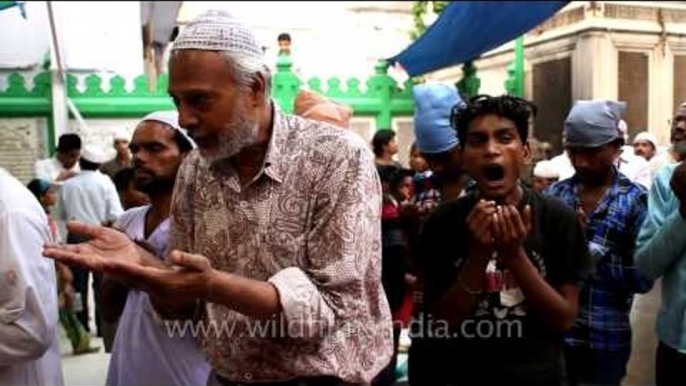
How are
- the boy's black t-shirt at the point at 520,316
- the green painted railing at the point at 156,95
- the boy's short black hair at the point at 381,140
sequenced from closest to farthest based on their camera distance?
the boy's black t-shirt at the point at 520,316 → the boy's short black hair at the point at 381,140 → the green painted railing at the point at 156,95

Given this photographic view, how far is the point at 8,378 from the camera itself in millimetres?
1661

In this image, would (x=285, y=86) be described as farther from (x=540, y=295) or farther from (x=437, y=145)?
(x=540, y=295)

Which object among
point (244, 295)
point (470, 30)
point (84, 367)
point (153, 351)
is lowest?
point (84, 367)

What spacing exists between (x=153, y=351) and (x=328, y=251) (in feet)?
3.00

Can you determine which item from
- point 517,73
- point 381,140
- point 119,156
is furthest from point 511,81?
point 119,156

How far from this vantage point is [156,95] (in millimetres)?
6281

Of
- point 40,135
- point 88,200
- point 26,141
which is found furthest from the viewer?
point 40,135

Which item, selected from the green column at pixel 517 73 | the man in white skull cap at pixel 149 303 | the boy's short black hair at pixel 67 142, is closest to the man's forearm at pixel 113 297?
the man in white skull cap at pixel 149 303

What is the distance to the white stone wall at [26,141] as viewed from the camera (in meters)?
4.07

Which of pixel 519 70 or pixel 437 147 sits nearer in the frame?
pixel 437 147

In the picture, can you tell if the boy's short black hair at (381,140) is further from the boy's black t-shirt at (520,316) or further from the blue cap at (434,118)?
the boy's black t-shirt at (520,316)

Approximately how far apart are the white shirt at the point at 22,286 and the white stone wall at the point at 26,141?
2103 mm

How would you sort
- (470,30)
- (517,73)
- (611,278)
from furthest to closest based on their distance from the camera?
(517,73), (470,30), (611,278)

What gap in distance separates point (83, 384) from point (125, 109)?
10.8ft
